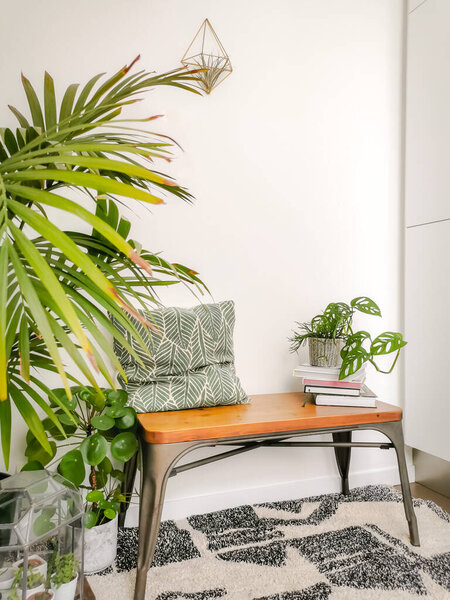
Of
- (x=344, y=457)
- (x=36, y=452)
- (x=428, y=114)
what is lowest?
(x=344, y=457)

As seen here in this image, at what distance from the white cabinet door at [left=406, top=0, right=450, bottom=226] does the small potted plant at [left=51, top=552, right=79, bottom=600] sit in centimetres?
196

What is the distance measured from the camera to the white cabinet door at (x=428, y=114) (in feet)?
6.93

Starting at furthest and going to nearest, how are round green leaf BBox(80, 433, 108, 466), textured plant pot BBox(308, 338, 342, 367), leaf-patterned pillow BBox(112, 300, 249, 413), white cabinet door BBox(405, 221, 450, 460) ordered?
white cabinet door BBox(405, 221, 450, 460) < textured plant pot BBox(308, 338, 342, 367) < leaf-patterned pillow BBox(112, 300, 249, 413) < round green leaf BBox(80, 433, 108, 466)

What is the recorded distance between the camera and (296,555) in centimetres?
165

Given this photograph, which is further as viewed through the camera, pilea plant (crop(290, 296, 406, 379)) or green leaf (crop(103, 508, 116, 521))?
pilea plant (crop(290, 296, 406, 379))

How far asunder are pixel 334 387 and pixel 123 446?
863mm

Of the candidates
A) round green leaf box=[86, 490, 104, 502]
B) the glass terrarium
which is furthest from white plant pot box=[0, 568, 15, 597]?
round green leaf box=[86, 490, 104, 502]

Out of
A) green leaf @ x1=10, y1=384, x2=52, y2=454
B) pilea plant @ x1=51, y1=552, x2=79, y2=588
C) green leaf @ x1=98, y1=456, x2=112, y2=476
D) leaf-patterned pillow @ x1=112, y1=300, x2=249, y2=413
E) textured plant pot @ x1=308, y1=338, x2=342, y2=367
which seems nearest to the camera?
green leaf @ x1=10, y1=384, x2=52, y2=454

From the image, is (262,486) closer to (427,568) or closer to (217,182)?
(427,568)

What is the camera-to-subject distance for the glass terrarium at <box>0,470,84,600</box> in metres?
0.99

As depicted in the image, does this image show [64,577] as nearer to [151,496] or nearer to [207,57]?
[151,496]

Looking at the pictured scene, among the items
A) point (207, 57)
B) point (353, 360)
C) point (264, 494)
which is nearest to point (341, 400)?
point (353, 360)

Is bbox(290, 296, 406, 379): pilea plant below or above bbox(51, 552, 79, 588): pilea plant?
above

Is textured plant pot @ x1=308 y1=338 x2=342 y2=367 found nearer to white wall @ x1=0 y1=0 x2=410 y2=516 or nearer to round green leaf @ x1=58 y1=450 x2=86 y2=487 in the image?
white wall @ x1=0 y1=0 x2=410 y2=516
